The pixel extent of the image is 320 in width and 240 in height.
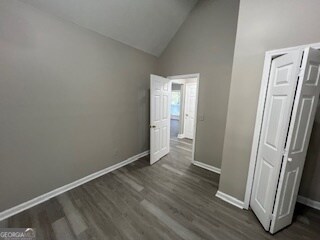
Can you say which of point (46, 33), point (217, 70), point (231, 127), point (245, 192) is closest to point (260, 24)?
point (217, 70)

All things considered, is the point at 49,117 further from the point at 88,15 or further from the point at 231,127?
the point at 231,127

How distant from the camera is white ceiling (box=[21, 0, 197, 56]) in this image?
6.18ft

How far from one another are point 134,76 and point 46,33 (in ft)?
5.13

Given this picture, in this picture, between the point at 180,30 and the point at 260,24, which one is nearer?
the point at 260,24

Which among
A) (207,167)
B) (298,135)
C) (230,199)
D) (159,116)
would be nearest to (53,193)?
(159,116)

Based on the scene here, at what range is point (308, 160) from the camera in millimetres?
1978

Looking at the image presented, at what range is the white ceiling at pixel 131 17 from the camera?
1.88 m

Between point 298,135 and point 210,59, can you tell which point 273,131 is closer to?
point 298,135

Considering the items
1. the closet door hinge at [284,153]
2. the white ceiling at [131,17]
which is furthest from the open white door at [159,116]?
the closet door hinge at [284,153]

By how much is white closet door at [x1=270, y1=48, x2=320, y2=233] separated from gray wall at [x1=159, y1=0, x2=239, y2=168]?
1297 millimetres

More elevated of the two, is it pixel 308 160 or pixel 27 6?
pixel 27 6

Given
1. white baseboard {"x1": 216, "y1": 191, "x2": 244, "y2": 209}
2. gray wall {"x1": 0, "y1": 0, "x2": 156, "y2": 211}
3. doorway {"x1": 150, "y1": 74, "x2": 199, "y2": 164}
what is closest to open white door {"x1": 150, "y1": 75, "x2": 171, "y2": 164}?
doorway {"x1": 150, "y1": 74, "x2": 199, "y2": 164}

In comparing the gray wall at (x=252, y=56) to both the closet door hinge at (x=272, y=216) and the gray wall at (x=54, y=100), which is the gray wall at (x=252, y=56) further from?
the gray wall at (x=54, y=100)

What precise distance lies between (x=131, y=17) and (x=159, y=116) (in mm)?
1968
